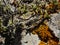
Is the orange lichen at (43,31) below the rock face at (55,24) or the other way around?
below

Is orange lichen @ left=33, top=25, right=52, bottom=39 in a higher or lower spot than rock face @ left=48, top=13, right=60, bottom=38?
lower

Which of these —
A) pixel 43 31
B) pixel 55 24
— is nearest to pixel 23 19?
pixel 43 31

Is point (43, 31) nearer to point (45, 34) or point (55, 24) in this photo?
point (45, 34)

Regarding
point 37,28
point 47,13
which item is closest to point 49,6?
point 47,13

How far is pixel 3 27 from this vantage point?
391cm

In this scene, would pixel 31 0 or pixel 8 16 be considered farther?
pixel 31 0

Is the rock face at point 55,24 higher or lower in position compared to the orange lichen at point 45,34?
higher

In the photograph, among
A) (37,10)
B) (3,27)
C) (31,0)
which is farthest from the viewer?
(31,0)

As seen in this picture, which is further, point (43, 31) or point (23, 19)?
point (23, 19)

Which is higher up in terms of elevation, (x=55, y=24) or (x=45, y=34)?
(x=55, y=24)

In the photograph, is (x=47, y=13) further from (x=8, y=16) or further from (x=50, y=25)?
A: (x=8, y=16)

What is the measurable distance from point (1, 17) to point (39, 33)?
721 mm

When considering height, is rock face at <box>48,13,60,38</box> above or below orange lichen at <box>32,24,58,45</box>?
above

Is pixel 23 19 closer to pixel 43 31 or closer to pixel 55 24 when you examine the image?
pixel 43 31
